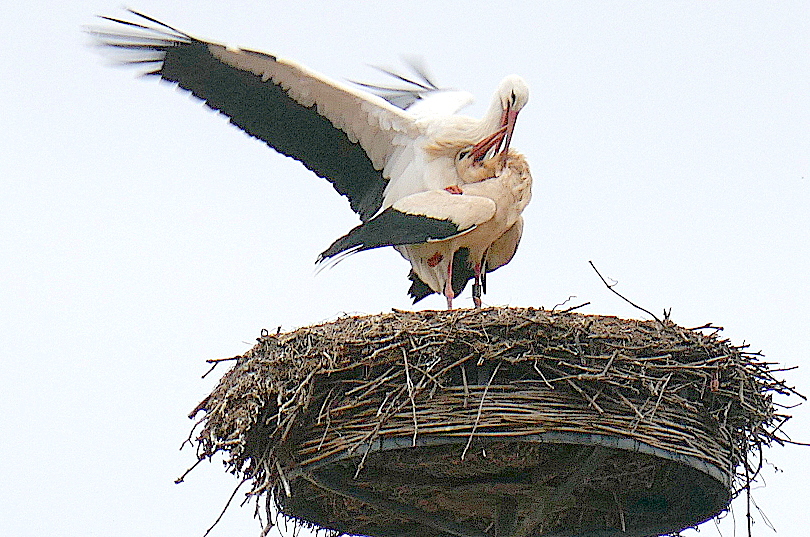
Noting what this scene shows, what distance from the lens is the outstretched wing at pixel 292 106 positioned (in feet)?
20.8

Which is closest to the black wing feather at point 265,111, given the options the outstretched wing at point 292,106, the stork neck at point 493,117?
the outstretched wing at point 292,106

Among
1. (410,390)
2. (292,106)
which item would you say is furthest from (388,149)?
(410,390)

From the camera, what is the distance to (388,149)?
6.59 m

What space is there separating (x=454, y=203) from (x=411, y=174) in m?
0.49

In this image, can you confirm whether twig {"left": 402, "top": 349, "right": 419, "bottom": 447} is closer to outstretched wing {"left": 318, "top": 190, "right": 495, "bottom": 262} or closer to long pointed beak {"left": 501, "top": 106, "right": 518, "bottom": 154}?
outstretched wing {"left": 318, "top": 190, "right": 495, "bottom": 262}

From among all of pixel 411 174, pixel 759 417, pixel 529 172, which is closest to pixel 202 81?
pixel 411 174

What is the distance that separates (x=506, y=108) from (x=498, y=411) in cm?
199

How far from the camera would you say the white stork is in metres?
5.92

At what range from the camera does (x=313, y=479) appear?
484cm

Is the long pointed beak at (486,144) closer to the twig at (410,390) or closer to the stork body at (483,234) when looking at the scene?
the stork body at (483,234)

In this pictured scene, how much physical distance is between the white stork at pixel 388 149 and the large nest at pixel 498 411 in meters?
1.07

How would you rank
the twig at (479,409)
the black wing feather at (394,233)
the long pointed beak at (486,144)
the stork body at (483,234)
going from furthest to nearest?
the long pointed beak at (486,144) < the stork body at (483,234) < the black wing feather at (394,233) < the twig at (479,409)

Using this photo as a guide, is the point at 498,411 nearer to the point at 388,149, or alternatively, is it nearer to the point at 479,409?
the point at 479,409

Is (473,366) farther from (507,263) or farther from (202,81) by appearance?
(202,81)
